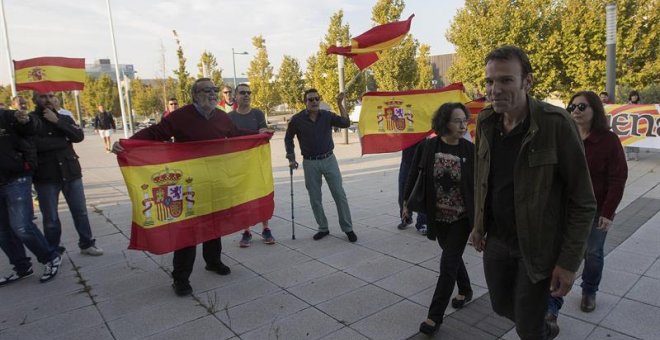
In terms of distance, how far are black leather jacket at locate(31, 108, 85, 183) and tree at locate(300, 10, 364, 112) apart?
14.2m

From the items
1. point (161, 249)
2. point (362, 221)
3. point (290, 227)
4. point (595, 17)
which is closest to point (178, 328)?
point (161, 249)

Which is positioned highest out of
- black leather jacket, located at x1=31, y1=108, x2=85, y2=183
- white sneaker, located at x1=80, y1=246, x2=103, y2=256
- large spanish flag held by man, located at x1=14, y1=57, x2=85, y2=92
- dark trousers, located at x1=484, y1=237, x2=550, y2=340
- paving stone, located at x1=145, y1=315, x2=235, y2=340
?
large spanish flag held by man, located at x1=14, y1=57, x2=85, y2=92

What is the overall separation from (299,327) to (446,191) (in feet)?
5.49

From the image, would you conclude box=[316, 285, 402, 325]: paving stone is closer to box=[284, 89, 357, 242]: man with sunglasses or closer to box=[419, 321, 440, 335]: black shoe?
box=[419, 321, 440, 335]: black shoe

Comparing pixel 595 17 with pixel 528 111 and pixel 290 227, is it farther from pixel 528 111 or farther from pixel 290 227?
pixel 528 111

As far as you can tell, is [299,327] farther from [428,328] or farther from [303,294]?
[428,328]

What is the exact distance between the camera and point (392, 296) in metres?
4.09

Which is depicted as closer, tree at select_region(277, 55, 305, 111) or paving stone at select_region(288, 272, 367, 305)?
paving stone at select_region(288, 272, 367, 305)

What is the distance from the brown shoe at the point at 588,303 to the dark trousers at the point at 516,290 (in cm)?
160

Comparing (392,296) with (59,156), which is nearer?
(392,296)

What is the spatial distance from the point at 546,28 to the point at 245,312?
20110mm

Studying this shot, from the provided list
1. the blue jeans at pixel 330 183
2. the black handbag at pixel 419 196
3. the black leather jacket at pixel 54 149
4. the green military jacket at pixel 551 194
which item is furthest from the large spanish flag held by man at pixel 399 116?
the green military jacket at pixel 551 194

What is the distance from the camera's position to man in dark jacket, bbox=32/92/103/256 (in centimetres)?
498

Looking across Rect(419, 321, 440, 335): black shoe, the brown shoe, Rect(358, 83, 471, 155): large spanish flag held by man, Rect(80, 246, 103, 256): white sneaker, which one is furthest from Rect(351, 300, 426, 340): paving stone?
Rect(80, 246, 103, 256): white sneaker
